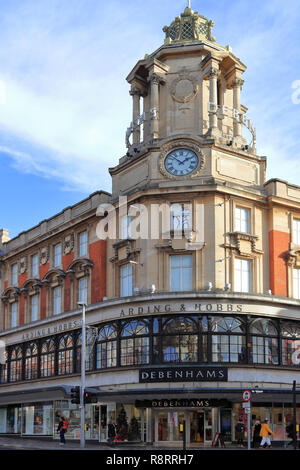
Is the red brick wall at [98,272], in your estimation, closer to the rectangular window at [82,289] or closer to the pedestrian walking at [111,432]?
the rectangular window at [82,289]

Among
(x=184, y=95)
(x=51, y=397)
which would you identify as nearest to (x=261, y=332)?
(x=51, y=397)

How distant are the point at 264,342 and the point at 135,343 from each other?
26.2 ft

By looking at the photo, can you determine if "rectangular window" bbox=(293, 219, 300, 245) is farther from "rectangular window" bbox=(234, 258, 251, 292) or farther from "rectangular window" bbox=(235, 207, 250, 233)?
"rectangular window" bbox=(234, 258, 251, 292)

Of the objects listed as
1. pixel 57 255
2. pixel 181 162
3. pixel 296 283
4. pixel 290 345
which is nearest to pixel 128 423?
pixel 290 345

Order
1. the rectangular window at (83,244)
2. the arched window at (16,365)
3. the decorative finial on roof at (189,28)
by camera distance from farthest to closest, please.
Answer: the arched window at (16,365)
the decorative finial on roof at (189,28)
the rectangular window at (83,244)

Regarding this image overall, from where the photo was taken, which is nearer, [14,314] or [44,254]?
[44,254]

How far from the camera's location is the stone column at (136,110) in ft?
160

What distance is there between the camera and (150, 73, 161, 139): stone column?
47.0 meters

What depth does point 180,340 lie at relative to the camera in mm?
40188

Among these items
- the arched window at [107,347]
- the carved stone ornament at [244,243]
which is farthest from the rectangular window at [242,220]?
the arched window at [107,347]

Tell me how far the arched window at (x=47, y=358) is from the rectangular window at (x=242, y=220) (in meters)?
17.2

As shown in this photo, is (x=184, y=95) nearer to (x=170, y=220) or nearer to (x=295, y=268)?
(x=170, y=220)

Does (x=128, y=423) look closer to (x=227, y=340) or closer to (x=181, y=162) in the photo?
(x=227, y=340)

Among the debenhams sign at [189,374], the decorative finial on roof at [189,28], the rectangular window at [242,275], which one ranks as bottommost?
the debenhams sign at [189,374]
